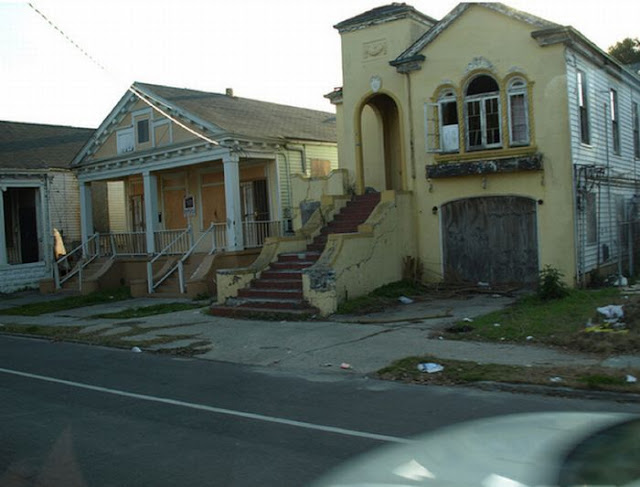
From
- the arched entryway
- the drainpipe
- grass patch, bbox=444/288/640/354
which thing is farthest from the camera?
the drainpipe

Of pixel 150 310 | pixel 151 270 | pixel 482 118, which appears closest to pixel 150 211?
pixel 151 270

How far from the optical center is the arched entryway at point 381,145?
21.5 m

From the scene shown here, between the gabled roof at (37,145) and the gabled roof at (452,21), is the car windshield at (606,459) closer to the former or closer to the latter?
the gabled roof at (452,21)

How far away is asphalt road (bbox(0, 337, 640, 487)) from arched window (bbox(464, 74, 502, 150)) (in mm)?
10076

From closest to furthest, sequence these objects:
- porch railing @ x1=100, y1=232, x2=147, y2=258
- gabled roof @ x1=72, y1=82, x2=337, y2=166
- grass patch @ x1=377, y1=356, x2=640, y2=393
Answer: grass patch @ x1=377, y1=356, x2=640, y2=393, gabled roof @ x1=72, y1=82, x2=337, y2=166, porch railing @ x1=100, y1=232, x2=147, y2=258

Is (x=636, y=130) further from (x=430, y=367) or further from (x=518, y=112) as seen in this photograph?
(x=430, y=367)

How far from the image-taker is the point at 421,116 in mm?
18734

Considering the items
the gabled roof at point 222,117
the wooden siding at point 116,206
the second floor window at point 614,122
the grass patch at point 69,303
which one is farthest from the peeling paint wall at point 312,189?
the wooden siding at point 116,206

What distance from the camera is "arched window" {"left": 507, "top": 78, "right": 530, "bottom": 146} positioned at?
56.1 feet

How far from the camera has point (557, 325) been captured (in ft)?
39.2

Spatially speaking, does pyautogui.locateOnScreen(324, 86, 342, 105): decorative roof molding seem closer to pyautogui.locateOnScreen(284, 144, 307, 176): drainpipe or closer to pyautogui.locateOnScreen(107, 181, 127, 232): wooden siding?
pyautogui.locateOnScreen(284, 144, 307, 176): drainpipe

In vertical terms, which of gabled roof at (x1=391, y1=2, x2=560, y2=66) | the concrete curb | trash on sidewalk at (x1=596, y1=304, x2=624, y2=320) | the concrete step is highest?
gabled roof at (x1=391, y1=2, x2=560, y2=66)

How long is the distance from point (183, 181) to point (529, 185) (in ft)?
48.3

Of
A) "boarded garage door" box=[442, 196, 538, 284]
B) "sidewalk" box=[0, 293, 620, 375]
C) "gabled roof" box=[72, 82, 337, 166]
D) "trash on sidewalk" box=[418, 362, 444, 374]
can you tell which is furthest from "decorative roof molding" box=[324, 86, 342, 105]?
"trash on sidewalk" box=[418, 362, 444, 374]
